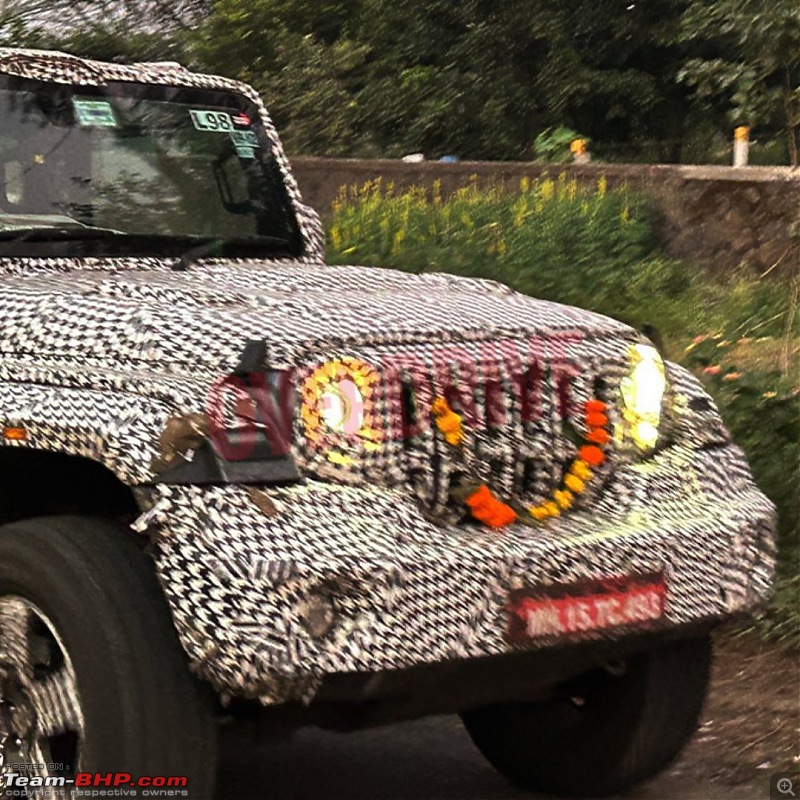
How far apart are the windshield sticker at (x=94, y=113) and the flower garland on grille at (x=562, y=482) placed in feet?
5.78

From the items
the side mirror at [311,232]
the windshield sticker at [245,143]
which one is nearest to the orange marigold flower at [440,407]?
the side mirror at [311,232]

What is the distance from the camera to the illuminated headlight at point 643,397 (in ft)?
13.9

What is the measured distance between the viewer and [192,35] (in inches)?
641

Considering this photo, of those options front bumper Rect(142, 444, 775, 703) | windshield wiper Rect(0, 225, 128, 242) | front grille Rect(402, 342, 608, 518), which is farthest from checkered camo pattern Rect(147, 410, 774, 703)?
windshield wiper Rect(0, 225, 128, 242)

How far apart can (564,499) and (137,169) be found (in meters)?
1.81

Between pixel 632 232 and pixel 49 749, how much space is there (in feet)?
26.3

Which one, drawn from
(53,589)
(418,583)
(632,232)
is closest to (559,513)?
(418,583)

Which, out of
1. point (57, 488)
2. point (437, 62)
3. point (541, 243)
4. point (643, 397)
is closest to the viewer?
point (57, 488)

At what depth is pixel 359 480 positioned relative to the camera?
3.71 meters

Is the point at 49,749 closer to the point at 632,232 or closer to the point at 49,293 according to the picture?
the point at 49,293

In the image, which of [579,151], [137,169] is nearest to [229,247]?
[137,169]

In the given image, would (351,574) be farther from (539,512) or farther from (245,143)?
(245,143)

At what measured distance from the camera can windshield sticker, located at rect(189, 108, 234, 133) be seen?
17.8 feet

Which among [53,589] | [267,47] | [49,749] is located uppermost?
[267,47]
